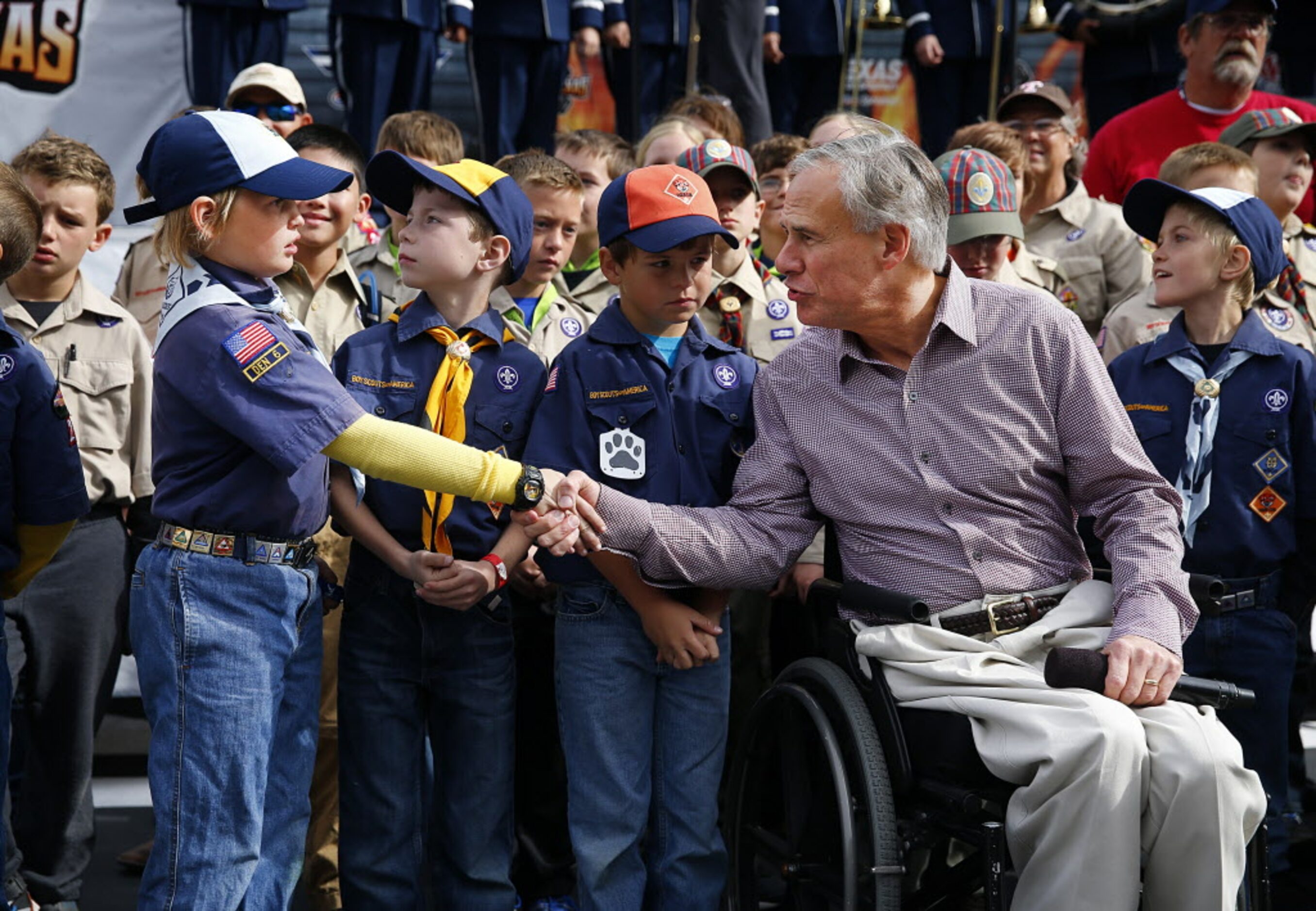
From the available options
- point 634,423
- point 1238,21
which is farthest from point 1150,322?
point 1238,21

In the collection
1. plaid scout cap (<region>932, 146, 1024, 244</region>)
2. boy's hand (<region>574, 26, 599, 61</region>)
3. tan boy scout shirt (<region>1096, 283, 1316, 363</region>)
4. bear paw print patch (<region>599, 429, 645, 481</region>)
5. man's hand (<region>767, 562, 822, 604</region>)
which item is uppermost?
boy's hand (<region>574, 26, 599, 61</region>)

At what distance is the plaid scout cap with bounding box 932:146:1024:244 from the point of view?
394 cm

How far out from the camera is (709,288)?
3420 mm

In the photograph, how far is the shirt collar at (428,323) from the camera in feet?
10.6

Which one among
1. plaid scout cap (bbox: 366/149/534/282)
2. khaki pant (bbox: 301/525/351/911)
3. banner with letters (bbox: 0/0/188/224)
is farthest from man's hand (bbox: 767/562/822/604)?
banner with letters (bbox: 0/0/188/224)

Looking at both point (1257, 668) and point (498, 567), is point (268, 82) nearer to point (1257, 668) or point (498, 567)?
point (498, 567)

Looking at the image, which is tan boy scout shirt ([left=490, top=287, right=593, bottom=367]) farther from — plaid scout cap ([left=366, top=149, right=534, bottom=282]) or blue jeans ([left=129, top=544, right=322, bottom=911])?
blue jeans ([left=129, top=544, right=322, bottom=911])

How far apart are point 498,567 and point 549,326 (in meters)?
1.09

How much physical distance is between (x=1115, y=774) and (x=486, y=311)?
167cm

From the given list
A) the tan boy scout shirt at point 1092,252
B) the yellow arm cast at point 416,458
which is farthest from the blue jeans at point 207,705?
the tan boy scout shirt at point 1092,252

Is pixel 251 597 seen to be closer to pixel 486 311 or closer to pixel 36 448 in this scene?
pixel 36 448

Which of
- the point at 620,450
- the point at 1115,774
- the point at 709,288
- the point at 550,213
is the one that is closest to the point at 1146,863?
the point at 1115,774

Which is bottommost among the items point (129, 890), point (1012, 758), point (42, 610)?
point (129, 890)

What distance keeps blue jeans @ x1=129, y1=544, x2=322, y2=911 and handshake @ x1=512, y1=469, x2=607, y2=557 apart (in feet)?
1.57
